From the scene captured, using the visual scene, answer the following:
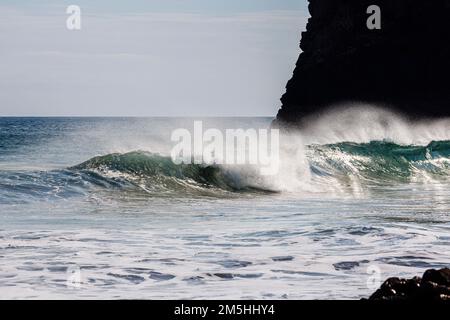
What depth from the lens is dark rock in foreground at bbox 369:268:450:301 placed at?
8.05 metres

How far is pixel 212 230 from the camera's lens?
555 inches

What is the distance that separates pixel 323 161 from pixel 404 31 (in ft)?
78.8

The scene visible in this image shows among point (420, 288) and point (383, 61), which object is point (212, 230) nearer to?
point (420, 288)

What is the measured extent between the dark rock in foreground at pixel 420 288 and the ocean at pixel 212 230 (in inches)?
43.1

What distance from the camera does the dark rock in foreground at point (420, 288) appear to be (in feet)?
26.4

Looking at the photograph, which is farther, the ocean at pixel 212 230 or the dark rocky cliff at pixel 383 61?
the dark rocky cliff at pixel 383 61

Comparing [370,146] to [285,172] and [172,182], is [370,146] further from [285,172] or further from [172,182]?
[172,182]

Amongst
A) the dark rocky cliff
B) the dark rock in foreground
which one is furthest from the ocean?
the dark rocky cliff

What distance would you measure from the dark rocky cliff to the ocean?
22.7 meters

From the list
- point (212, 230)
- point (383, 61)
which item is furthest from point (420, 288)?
point (383, 61)

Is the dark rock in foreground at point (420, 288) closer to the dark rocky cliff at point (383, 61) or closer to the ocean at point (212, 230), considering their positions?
the ocean at point (212, 230)

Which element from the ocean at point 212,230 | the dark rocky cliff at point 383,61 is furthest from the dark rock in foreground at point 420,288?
the dark rocky cliff at point 383,61
